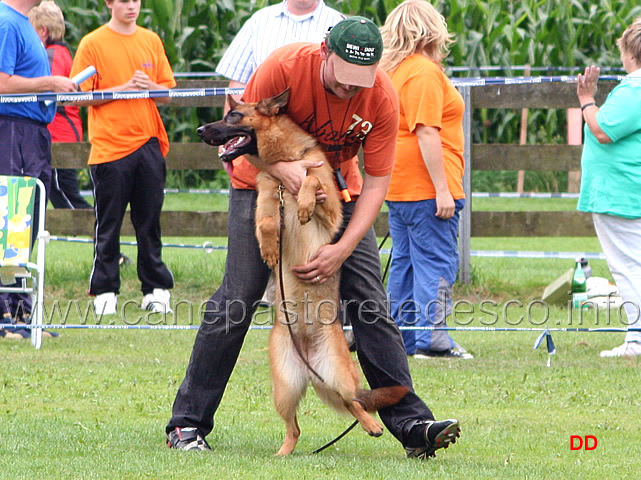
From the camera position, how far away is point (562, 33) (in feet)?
52.5

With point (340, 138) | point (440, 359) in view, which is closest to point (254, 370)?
point (440, 359)

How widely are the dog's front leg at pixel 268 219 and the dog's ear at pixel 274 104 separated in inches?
11.4

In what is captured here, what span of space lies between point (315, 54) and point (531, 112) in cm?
1322

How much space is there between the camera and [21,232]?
693 cm

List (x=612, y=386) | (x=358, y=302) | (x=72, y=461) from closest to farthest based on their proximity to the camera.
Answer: (x=72, y=461), (x=358, y=302), (x=612, y=386)

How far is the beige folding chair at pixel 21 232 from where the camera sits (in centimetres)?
682

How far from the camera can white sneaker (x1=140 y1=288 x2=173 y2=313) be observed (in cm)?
819

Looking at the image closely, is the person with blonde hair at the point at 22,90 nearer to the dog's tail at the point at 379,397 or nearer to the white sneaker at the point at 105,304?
the white sneaker at the point at 105,304

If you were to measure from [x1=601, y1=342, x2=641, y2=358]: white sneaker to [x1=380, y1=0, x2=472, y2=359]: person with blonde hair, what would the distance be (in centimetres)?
97

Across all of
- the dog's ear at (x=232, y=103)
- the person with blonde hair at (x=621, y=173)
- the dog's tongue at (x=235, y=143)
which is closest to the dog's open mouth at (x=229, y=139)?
the dog's tongue at (x=235, y=143)

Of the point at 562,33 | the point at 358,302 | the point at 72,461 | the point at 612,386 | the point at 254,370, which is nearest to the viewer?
the point at 72,461

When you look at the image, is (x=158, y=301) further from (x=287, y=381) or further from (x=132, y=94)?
(x=287, y=381)

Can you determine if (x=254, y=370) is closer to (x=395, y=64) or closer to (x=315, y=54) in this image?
(x=395, y=64)

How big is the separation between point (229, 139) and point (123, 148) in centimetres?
392
